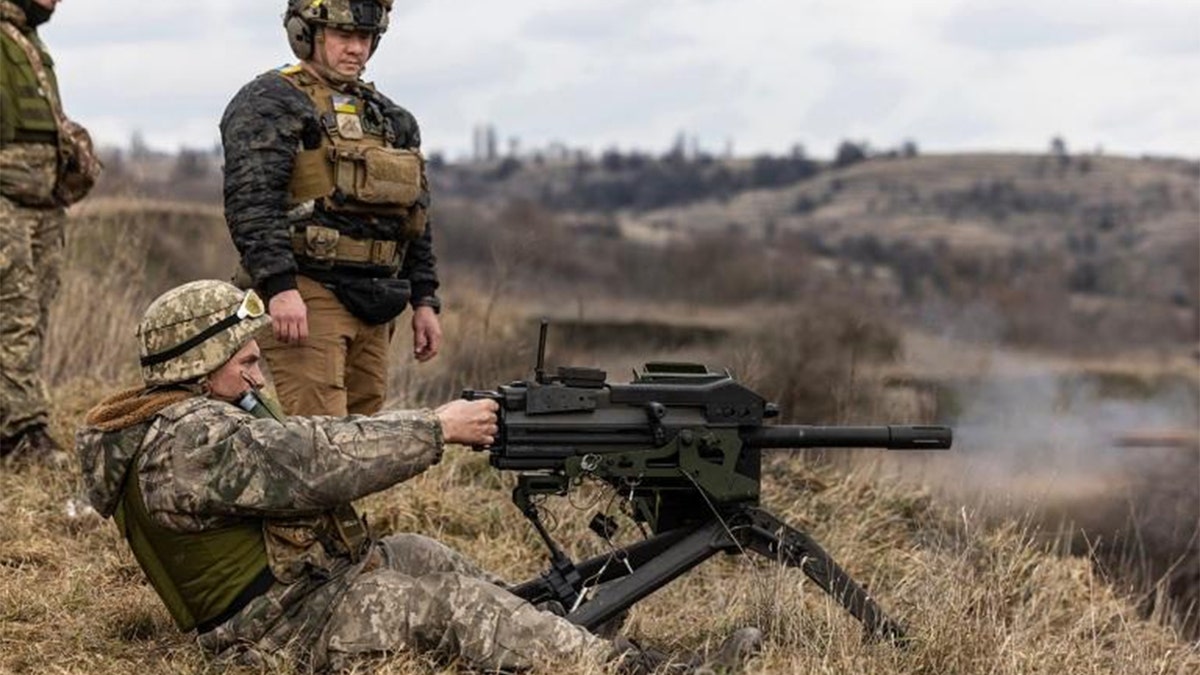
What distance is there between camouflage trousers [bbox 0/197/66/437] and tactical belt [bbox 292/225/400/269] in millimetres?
2194

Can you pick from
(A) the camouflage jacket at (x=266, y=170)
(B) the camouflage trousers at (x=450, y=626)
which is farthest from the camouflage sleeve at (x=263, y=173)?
(B) the camouflage trousers at (x=450, y=626)

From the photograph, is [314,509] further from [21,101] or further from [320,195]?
[21,101]

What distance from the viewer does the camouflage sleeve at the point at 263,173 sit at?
18.4ft

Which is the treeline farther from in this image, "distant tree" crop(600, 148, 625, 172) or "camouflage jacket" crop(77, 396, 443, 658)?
"camouflage jacket" crop(77, 396, 443, 658)

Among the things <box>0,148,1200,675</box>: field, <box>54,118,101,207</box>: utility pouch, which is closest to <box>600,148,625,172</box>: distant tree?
<box>0,148,1200,675</box>: field

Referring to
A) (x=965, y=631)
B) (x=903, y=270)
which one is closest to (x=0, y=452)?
(x=965, y=631)

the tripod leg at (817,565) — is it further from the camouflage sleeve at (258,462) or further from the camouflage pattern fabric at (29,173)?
the camouflage pattern fabric at (29,173)

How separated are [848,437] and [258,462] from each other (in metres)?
1.91

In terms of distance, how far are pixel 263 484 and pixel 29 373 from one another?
3565 mm

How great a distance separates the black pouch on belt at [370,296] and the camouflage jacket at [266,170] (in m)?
0.20

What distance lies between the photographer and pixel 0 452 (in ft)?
24.8

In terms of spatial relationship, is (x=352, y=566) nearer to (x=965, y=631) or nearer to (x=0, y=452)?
(x=965, y=631)

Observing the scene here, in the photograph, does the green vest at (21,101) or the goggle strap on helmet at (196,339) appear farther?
the green vest at (21,101)

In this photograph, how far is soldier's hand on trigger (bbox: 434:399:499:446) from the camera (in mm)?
4617
